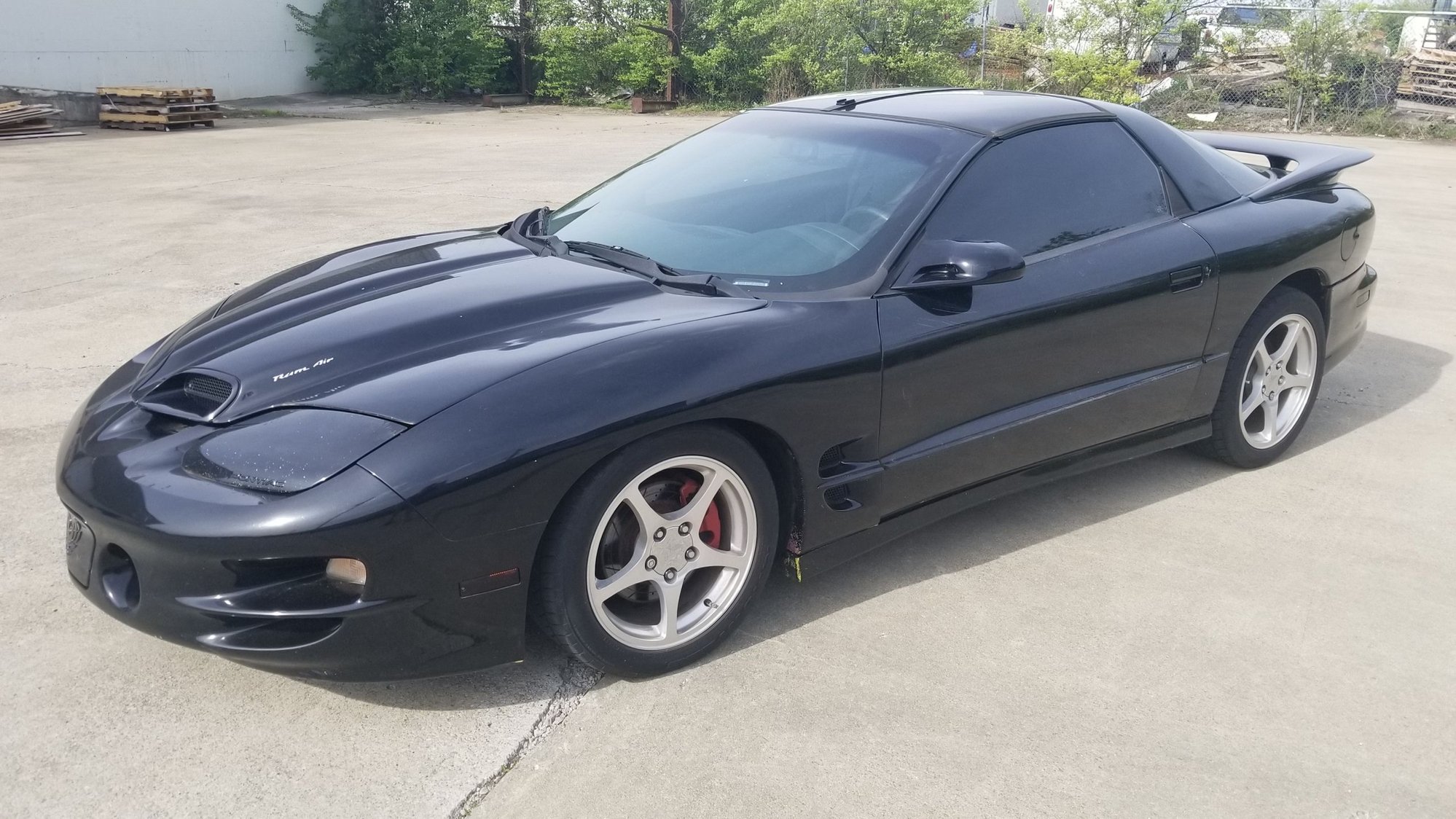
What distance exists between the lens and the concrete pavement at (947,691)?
251 centimetres

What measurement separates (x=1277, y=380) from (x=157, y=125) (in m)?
16.5

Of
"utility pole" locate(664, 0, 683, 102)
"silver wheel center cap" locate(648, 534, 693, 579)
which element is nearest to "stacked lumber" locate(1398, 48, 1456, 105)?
"utility pole" locate(664, 0, 683, 102)

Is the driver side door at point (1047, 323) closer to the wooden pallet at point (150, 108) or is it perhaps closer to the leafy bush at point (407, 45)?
the wooden pallet at point (150, 108)

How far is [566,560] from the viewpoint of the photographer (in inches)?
104

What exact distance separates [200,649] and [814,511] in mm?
1519

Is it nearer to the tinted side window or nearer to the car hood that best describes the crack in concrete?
the car hood

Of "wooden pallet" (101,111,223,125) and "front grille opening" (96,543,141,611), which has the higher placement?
"wooden pallet" (101,111,223,125)

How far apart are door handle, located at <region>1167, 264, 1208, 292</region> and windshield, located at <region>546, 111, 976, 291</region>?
33.8 inches

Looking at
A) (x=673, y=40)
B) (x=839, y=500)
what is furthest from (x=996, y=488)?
(x=673, y=40)

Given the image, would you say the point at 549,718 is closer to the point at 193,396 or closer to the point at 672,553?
the point at 672,553

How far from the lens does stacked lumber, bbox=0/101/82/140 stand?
1497 centimetres

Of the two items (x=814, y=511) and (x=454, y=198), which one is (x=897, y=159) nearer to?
(x=814, y=511)

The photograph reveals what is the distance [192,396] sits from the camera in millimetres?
2896

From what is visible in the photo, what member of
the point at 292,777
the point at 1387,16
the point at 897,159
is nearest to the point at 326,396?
the point at 292,777
